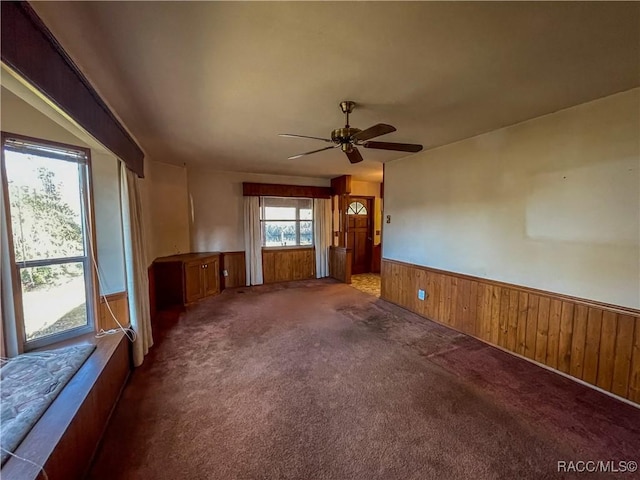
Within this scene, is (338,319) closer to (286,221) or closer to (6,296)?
(286,221)

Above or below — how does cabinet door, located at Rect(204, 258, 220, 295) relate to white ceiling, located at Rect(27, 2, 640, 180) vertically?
below

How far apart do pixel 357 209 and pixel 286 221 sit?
1949mm

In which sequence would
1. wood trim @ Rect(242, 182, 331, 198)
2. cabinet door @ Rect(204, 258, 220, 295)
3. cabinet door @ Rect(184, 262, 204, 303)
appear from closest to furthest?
cabinet door @ Rect(184, 262, 204, 303) < cabinet door @ Rect(204, 258, 220, 295) < wood trim @ Rect(242, 182, 331, 198)

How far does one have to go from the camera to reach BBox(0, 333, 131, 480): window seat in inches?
51.0

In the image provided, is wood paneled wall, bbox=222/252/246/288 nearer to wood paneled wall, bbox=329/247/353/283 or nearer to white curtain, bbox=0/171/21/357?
wood paneled wall, bbox=329/247/353/283

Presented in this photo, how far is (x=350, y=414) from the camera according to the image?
206cm

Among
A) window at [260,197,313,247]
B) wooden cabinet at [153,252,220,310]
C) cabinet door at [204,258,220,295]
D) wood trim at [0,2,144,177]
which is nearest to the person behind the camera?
wood trim at [0,2,144,177]

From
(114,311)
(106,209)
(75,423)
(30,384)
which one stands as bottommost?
(75,423)

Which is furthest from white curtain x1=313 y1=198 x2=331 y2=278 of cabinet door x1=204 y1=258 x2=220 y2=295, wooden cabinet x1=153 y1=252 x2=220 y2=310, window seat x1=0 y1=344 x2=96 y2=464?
window seat x1=0 y1=344 x2=96 y2=464

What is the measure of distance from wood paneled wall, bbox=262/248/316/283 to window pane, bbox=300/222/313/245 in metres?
0.20

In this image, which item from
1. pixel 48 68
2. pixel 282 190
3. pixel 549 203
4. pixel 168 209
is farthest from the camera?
pixel 282 190

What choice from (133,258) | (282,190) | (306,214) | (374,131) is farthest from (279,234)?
(374,131)

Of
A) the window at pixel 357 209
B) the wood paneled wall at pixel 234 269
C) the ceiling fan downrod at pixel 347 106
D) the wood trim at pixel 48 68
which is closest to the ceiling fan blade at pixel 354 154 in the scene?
the ceiling fan downrod at pixel 347 106

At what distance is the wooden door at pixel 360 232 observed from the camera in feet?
23.0
